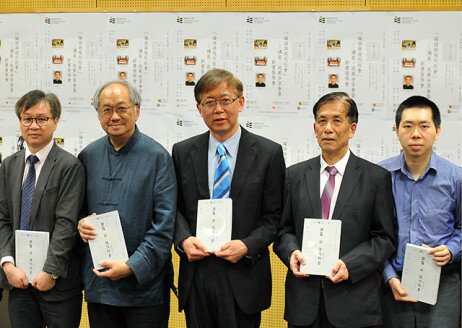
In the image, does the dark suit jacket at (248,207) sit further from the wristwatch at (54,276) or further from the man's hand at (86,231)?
the wristwatch at (54,276)

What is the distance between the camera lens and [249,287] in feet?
9.18

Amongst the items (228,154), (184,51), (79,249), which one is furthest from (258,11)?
(79,249)

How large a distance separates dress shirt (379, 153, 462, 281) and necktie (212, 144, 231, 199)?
850 millimetres

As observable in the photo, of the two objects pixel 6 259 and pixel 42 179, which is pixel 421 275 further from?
pixel 6 259

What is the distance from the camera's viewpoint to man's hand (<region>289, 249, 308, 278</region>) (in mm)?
2658

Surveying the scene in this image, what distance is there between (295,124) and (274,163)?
1.51 m

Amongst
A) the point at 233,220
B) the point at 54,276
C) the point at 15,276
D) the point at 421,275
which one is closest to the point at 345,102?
the point at 233,220

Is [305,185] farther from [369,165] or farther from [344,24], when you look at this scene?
[344,24]

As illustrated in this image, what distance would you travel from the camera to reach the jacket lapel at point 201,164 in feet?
9.34

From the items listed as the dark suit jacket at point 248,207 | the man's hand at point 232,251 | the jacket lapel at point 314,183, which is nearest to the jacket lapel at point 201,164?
the dark suit jacket at point 248,207

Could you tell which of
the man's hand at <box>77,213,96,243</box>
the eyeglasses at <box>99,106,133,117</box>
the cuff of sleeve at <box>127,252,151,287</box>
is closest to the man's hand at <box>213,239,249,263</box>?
the cuff of sleeve at <box>127,252,151,287</box>

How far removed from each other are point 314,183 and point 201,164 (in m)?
0.58

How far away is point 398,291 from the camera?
270 centimetres

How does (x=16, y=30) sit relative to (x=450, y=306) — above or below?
above
